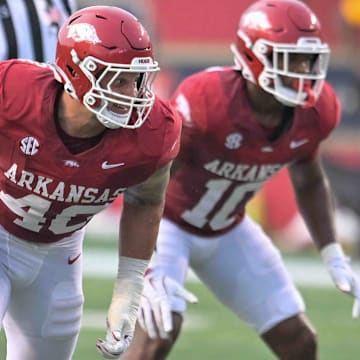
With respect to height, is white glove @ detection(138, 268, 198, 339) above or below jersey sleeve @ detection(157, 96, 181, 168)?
below

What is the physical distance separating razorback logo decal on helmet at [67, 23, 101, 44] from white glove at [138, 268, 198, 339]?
1.06 m

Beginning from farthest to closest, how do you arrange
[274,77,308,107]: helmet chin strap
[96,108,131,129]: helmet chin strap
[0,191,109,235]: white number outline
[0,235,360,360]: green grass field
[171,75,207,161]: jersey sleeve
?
[0,235,360,360]: green grass field, [171,75,207,161]: jersey sleeve, [274,77,308,107]: helmet chin strap, [0,191,109,235]: white number outline, [96,108,131,129]: helmet chin strap

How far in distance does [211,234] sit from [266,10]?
905mm

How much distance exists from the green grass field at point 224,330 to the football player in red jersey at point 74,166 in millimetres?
1899

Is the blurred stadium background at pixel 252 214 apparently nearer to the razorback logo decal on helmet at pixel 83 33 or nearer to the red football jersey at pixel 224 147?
the red football jersey at pixel 224 147

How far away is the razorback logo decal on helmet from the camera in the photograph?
3.87m

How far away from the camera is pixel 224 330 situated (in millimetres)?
7293

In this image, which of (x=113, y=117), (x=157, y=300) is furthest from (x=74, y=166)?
(x=157, y=300)

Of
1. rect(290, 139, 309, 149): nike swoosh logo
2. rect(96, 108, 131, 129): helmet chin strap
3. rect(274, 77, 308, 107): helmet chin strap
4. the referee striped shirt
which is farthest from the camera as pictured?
the referee striped shirt

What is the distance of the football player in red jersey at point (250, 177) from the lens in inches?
187

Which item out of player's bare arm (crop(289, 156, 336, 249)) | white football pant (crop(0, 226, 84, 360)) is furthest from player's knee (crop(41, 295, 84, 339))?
player's bare arm (crop(289, 156, 336, 249))

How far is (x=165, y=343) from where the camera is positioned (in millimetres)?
4746

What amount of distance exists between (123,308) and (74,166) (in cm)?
48

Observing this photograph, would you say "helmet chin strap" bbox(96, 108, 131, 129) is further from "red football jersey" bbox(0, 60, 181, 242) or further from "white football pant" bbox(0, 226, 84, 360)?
"white football pant" bbox(0, 226, 84, 360)
